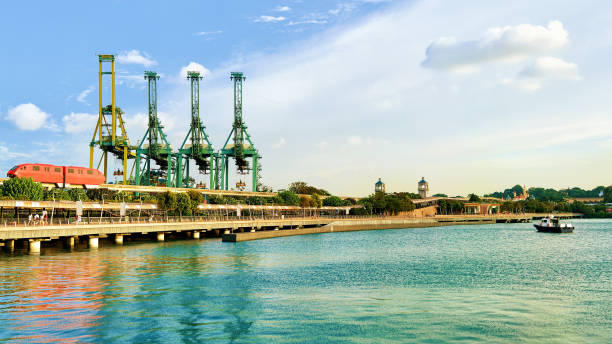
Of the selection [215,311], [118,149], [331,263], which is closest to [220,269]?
[331,263]

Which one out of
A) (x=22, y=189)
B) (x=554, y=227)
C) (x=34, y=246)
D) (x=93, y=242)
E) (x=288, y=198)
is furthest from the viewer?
(x=288, y=198)

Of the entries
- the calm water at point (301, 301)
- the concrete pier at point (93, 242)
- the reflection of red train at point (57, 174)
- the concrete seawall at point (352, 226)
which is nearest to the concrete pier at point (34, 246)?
the calm water at point (301, 301)

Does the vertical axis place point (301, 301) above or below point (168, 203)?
below

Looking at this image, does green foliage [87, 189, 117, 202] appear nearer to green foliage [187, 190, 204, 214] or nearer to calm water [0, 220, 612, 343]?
green foliage [187, 190, 204, 214]

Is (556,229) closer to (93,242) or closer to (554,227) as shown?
(554,227)

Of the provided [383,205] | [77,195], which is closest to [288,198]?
[383,205]

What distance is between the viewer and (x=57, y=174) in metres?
90.7

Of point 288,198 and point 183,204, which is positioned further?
point 288,198

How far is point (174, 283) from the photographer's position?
1337 inches

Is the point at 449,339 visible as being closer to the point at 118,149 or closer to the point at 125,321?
the point at 125,321

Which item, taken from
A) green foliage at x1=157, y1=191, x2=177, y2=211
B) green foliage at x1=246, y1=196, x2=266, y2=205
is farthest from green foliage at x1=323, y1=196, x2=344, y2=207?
green foliage at x1=157, y1=191, x2=177, y2=211

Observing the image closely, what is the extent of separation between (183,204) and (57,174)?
24.1 m

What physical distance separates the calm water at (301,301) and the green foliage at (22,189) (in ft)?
108

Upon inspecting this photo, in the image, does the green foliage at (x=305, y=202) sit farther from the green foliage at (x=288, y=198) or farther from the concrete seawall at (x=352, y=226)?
the concrete seawall at (x=352, y=226)
